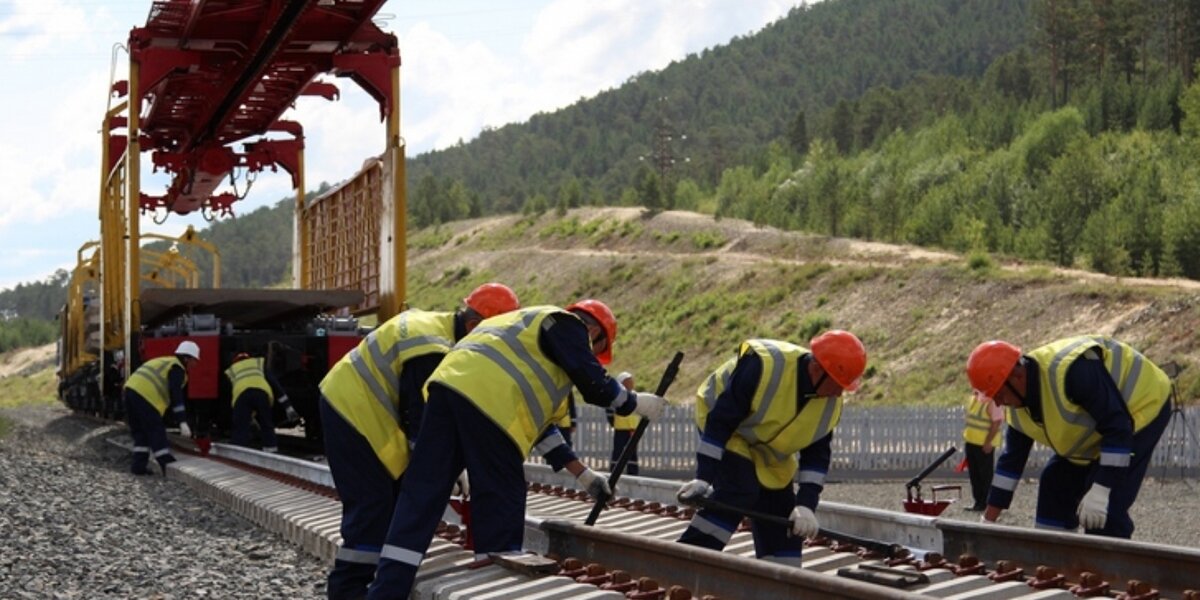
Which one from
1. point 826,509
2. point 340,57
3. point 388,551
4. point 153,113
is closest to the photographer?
point 388,551

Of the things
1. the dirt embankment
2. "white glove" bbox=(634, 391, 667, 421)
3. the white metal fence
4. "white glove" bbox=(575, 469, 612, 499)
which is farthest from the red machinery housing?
the dirt embankment

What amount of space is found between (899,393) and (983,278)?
8.42 m

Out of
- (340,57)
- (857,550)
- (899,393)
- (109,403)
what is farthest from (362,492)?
(899,393)

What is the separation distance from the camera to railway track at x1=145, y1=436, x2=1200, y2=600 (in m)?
5.79

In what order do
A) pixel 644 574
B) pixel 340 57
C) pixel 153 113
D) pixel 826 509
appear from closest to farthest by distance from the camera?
1. pixel 644 574
2. pixel 826 509
3. pixel 340 57
4. pixel 153 113

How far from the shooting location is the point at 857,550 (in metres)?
7.54

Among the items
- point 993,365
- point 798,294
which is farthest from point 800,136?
point 993,365

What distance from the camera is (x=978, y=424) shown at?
46.6 feet

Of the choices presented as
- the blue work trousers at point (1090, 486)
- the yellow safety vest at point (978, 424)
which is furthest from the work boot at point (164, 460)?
the blue work trousers at point (1090, 486)

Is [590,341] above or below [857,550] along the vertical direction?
above

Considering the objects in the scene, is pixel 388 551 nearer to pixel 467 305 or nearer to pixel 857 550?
pixel 467 305

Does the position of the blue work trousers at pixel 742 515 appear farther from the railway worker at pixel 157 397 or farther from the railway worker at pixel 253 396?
the railway worker at pixel 157 397

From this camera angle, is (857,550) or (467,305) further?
(857,550)

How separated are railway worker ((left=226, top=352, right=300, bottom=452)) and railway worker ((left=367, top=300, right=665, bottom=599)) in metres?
8.97
